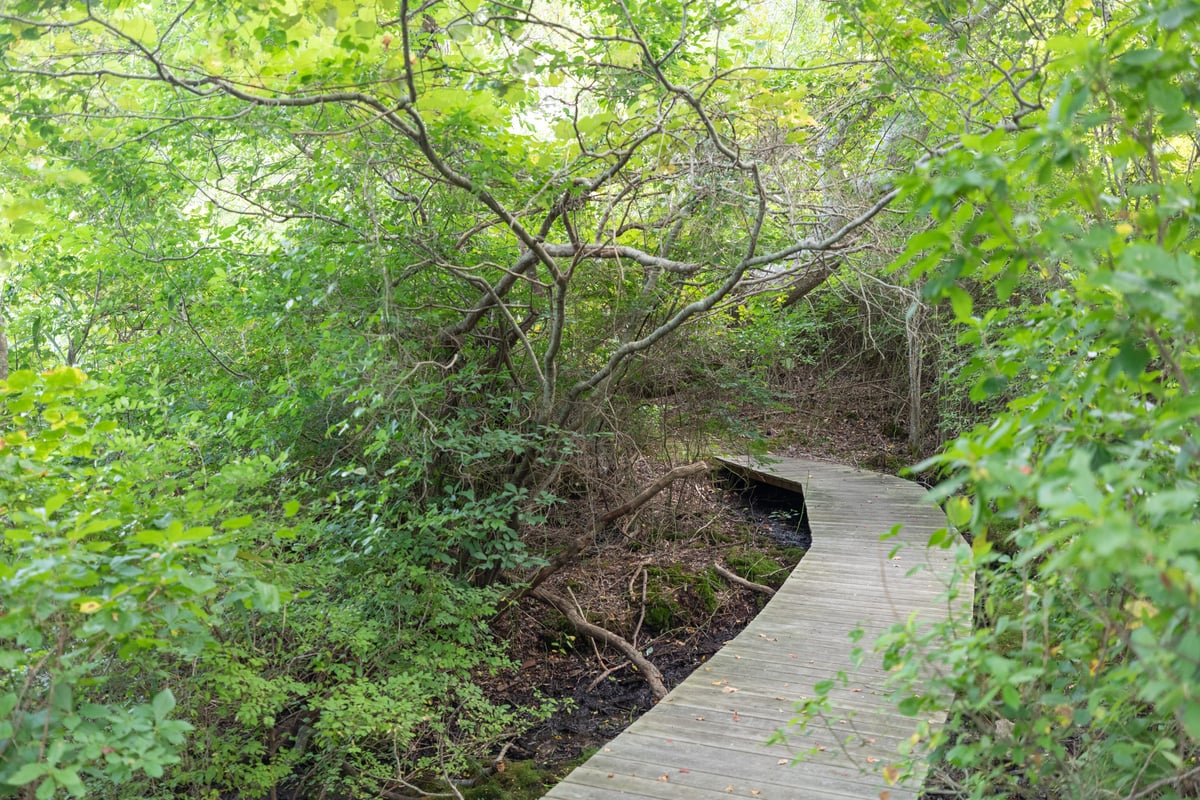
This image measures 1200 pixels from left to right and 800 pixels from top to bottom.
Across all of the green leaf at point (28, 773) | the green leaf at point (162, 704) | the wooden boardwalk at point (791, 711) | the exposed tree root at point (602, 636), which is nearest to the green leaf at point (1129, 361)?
the wooden boardwalk at point (791, 711)

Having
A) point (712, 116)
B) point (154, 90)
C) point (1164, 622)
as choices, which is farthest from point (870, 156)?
point (1164, 622)

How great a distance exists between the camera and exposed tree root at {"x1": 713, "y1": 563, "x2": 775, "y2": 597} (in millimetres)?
7547

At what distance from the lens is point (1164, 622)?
1.35 m

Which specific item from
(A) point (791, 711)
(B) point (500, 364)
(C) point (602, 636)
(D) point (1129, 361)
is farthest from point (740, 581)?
(D) point (1129, 361)

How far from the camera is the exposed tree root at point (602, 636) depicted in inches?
233

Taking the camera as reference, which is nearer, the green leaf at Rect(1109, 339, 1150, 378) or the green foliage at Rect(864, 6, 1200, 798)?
the green foliage at Rect(864, 6, 1200, 798)

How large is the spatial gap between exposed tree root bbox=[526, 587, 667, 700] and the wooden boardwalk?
0.95m

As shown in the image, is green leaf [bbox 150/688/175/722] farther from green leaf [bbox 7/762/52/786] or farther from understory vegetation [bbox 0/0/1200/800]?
green leaf [bbox 7/762/52/786]

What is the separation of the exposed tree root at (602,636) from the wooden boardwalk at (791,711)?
953 mm

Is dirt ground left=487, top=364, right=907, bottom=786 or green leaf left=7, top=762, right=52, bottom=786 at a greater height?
green leaf left=7, top=762, right=52, bottom=786

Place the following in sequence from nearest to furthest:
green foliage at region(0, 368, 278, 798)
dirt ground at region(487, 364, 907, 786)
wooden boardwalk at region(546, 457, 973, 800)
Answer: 1. green foliage at region(0, 368, 278, 798)
2. wooden boardwalk at region(546, 457, 973, 800)
3. dirt ground at region(487, 364, 907, 786)

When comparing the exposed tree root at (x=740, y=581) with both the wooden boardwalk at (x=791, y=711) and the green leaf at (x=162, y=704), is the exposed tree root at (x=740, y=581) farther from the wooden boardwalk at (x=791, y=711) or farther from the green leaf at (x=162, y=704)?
the green leaf at (x=162, y=704)

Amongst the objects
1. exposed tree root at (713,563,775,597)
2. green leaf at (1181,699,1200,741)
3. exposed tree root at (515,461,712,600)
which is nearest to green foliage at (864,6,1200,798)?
green leaf at (1181,699,1200,741)

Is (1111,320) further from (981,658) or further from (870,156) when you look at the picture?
(870,156)
